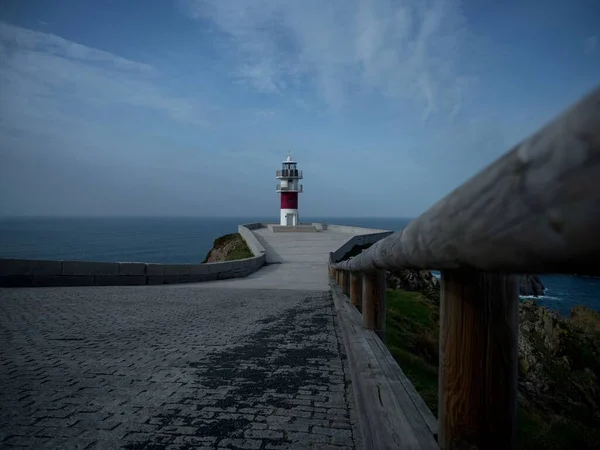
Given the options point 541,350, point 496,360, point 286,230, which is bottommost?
point 541,350

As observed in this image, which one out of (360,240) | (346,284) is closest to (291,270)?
(346,284)

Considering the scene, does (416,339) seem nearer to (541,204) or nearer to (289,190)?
(541,204)

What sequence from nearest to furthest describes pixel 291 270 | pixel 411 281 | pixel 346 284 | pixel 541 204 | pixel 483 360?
pixel 541 204, pixel 483 360, pixel 346 284, pixel 291 270, pixel 411 281

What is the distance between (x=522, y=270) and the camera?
744mm

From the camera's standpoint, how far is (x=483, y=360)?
1.32 meters

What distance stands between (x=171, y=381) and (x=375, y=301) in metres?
2.03

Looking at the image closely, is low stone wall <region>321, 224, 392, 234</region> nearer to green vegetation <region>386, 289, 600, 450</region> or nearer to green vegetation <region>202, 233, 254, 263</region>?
green vegetation <region>202, 233, 254, 263</region>

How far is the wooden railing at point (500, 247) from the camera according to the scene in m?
0.55

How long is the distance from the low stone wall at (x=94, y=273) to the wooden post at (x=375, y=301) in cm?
896

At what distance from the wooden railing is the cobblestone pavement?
1533mm

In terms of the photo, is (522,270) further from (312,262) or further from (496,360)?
(312,262)

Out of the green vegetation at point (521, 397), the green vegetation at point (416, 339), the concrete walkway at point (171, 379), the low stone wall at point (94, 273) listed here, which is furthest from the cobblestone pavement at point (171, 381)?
the low stone wall at point (94, 273)

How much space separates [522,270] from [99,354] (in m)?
4.71

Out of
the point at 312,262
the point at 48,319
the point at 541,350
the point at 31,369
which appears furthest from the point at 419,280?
the point at 31,369
